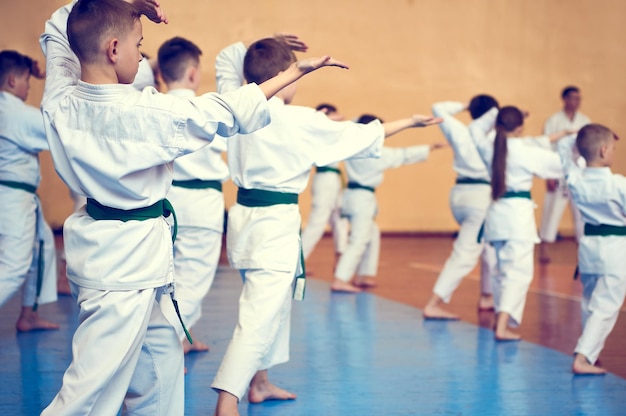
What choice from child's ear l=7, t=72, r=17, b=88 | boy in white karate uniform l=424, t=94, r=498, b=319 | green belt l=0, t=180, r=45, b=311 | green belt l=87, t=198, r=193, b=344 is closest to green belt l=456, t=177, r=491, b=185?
boy in white karate uniform l=424, t=94, r=498, b=319

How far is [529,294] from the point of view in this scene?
6.56m

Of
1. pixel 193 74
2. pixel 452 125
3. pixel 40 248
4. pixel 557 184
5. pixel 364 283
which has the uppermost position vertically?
pixel 193 74

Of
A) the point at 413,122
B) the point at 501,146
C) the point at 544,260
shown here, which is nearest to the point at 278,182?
the point at 413,122

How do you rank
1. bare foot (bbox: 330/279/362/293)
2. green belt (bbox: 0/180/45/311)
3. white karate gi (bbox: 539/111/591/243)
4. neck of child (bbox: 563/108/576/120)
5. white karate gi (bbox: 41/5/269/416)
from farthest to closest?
neck of child (bbox: 563/108/576/120)
white karate gi (bbox: 539/111/591/243)
bare foot (bbox: 330/279/362/293)
green belt (bbox: 0/180/45/311)
white karate gi (bbox: 41/5/269/416)

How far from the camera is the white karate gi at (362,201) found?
670cm

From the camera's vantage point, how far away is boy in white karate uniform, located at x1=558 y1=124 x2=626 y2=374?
13.4ft

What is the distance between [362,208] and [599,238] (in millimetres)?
2887

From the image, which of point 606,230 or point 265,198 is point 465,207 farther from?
point 265,198

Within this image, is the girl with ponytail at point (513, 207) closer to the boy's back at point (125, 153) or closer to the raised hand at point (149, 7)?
the raised hand at point (149, 7)

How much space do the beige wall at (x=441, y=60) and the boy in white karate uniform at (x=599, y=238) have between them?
Result: 266 inches

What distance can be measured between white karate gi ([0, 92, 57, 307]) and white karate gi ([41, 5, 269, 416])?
2167 mm

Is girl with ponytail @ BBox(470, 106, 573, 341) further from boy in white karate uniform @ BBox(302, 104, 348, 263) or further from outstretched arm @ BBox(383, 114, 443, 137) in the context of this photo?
boy in white karate uniform @ BBox(302, 104, 348, 263)

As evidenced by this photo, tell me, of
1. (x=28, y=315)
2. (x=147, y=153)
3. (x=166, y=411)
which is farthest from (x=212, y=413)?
(x=28, y=315)

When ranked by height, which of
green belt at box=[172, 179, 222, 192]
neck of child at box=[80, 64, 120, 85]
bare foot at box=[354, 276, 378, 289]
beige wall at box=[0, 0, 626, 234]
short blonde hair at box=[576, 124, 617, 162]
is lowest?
bare foot at box=[354, 276, 378, 289]
